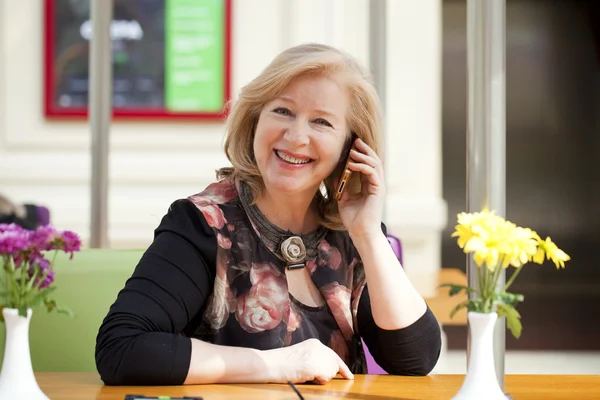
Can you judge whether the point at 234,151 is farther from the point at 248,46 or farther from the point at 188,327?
the point at 248,46

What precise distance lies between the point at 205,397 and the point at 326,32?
395 centimetres

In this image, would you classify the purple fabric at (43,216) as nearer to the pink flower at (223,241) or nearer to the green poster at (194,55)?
the pink flower at (223,241)

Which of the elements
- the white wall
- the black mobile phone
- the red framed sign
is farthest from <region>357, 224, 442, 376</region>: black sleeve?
the red framed sign

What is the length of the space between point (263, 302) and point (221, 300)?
0.08 meters

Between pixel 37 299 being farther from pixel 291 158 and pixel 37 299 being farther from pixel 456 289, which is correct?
pixel 291 158

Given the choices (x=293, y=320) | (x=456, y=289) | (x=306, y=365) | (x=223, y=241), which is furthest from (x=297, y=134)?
(x=456, y=289)

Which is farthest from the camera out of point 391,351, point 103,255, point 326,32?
point 326,32

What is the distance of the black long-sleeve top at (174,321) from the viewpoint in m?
1.44

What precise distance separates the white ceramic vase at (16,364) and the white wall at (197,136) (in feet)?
12.2

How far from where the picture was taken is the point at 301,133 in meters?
1.72

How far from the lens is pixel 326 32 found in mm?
5109

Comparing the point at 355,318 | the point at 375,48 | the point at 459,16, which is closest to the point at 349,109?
the point at 355,318

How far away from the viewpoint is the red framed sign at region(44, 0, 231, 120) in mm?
5176

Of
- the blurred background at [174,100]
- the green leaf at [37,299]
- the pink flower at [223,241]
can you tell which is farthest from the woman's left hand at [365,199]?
the blurred background at [174,100]
